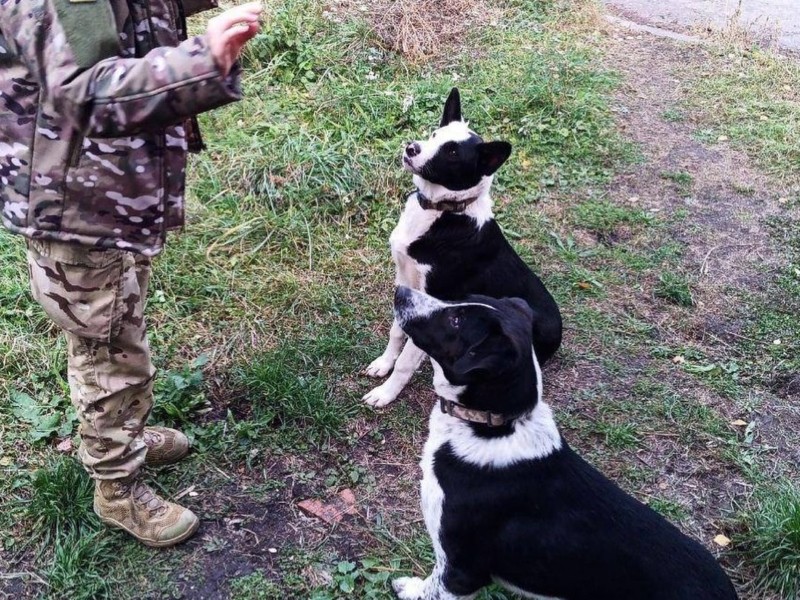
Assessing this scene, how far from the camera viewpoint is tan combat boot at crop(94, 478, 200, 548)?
285cm

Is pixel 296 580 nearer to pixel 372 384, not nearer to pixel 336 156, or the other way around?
pixel 372 384

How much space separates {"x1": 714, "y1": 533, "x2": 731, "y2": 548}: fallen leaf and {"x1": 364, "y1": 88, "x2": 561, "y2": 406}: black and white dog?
1228 millimetres

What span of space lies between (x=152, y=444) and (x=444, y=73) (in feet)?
15.5

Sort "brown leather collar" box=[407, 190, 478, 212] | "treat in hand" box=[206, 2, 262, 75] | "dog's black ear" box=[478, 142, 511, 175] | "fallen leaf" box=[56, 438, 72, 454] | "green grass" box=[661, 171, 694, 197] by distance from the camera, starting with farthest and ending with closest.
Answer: "green grass" box=[661, 171, 694, 197] < "brown leather collar" box=[407, 190, 478, 212] < "dog's black ear" box=[478, 142, 511, 175] < "fallen leaf" box=[56, 438, 72, 454] < "treat in hand" box=[206, 2, 262, 75]

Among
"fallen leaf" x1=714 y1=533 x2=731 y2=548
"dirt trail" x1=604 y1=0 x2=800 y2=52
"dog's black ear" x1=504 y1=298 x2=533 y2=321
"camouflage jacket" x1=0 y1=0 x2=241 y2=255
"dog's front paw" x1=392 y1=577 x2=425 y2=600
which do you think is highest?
"camouflage jacket" x1=0 y1=0 x2=241 y2=255

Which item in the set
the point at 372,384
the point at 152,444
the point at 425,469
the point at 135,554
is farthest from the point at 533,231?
the point at 135,554

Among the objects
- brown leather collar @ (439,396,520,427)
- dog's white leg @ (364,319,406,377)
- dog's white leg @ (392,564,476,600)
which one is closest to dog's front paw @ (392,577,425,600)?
dog's white leg @ (392,564,476,600)

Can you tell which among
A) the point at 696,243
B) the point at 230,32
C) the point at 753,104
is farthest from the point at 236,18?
the point at 753,104

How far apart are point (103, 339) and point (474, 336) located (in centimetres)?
133

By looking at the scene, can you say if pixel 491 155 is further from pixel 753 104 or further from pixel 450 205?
pixel 753 104

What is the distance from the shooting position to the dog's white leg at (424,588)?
2.69 m

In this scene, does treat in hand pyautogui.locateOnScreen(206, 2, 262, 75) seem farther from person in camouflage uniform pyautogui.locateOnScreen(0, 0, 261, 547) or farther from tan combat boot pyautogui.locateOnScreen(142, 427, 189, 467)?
tan combat boot pyautogui.locateOnScreen(142, 427, 189, 467)

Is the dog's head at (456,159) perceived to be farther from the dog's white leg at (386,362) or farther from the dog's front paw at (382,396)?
the dog's front paw at (382,396)

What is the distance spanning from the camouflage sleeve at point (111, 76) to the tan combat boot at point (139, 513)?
1574mm
